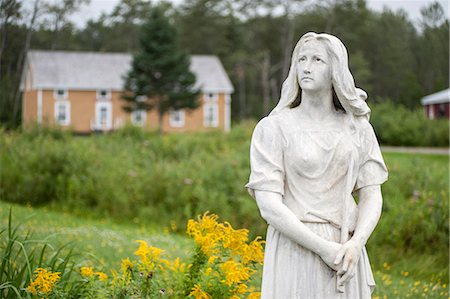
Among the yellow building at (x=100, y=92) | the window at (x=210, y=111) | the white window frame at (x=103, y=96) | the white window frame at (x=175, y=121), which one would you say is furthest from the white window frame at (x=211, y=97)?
the white window frame at (x=103, y=96)

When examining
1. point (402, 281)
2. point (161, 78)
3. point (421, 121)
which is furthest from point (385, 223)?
point (161, 78)

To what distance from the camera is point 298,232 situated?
10.1ft

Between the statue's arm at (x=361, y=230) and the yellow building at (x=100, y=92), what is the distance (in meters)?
34.7

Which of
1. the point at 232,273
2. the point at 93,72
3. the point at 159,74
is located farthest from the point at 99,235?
the point at 93,72

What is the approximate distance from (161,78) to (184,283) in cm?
3295

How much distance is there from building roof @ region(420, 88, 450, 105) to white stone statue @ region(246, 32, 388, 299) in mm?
29277

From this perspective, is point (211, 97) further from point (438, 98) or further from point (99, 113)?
point (438, 98)

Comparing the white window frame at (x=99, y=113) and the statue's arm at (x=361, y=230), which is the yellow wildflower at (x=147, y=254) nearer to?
the statue's arm at (x=361, y=230)

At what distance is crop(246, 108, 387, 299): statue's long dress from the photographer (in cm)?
318

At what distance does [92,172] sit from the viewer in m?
12.6

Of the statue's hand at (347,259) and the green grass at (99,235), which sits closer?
the statue's hand at (347,259)

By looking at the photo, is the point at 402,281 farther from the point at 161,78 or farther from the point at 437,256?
the point at 161,78

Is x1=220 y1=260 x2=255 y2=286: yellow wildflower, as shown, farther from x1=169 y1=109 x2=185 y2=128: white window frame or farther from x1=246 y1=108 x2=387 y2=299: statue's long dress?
x1=169 y1=109 x2=185 y2=128: white window frame

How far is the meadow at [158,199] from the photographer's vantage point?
8289 mm
